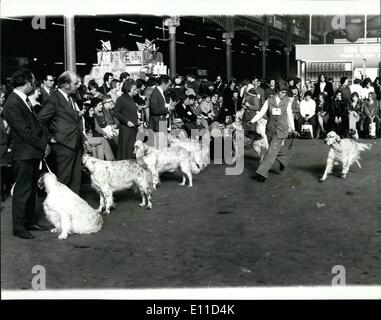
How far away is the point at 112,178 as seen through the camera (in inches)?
328

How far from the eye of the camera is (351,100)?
59.8ft

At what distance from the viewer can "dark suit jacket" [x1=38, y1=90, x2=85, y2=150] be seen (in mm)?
7371

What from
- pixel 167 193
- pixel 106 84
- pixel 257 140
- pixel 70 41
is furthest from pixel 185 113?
pixel 70 41

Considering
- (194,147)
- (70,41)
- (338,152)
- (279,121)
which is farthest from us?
(194,147)

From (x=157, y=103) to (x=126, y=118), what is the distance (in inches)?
56.6

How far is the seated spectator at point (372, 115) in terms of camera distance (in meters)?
18.1

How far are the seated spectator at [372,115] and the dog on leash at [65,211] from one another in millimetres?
13001

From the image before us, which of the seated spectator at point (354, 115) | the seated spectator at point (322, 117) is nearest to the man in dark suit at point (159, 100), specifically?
the seated spectator at point (322, 117)

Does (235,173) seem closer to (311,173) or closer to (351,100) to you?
(311,173)

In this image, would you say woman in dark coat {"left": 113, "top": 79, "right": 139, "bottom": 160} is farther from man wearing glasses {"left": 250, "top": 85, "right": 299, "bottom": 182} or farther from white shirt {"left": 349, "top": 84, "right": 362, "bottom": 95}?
white shirt {"left": 349, "top": 84, "right": 362, "bottom": 95}

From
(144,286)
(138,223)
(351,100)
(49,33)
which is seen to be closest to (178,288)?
(144,286)

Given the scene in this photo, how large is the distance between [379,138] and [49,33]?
14.4 meters

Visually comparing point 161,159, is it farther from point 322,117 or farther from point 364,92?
point 364,92

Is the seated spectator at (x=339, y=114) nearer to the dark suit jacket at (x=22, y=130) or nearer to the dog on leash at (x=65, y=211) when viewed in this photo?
the dog on leash at (x=65, y=211)
